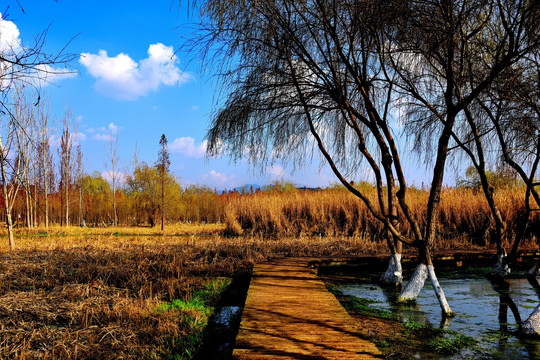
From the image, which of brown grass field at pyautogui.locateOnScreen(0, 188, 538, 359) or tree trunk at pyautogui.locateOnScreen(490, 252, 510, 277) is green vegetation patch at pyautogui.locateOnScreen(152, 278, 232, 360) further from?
tree trunk at pyautogui.locateOnScreen(490, 252, 510, 277)

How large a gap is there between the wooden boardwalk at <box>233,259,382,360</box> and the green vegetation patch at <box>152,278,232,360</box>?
23.1 inches

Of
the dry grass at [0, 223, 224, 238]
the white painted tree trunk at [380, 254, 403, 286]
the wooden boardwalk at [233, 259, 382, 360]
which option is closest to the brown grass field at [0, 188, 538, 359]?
the wooden boardwalk at [233, 259, 382, 360]

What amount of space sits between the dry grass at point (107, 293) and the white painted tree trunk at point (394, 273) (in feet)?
8.34

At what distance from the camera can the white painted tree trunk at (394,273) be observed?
6.89 meters

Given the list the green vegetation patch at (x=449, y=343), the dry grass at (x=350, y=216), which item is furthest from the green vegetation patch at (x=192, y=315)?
the dry grass at (x=350, y=216)

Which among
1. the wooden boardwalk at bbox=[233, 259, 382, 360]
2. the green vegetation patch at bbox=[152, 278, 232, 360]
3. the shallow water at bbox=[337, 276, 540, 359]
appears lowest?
the shallow water at bbox=[337, 276, 540, 359]

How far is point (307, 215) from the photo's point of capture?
14578mm

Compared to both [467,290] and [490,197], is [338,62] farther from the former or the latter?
[467,290]

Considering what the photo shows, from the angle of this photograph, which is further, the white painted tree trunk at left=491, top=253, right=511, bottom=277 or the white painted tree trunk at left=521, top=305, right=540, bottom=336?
the white painted tree trunk at left=491, top=253, right=511, bottom=277

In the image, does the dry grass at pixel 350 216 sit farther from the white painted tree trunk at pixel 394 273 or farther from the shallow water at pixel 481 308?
the white painted tree trunk at pixel 394 273

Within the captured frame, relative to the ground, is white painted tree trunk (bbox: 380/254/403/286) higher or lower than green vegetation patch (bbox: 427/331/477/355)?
higher

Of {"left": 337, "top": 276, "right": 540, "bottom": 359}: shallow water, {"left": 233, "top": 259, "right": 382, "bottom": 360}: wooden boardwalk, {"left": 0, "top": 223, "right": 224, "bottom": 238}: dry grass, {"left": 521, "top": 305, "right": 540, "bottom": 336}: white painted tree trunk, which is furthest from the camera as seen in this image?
{"left": 0, "top": 223, "right": 224, "bottom": 238}: dry grass

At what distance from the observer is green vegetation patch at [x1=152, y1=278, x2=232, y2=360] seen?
3988 millimetres

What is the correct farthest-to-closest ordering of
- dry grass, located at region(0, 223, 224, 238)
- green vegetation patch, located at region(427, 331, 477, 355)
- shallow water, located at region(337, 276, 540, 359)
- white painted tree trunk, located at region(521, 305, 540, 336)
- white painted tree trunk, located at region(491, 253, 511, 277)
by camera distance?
dry grass, located at region(0, 223, 224, 238)
white painted tree trunk, located at region(491, 253, 511, 277)
white painted tree trunk, located at region(521, 305, 540, 336)
shallow water, located at region(337, 276, 540, 359)
green vegetation patch, located at region(427, 331, 477, 355)
